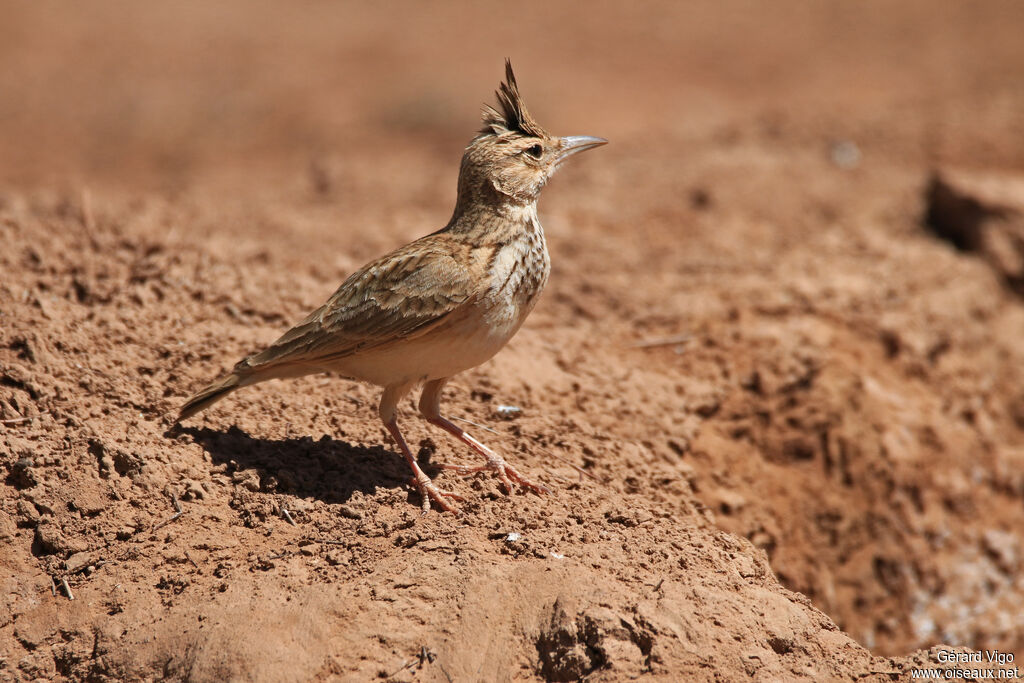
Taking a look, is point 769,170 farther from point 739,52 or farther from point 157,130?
point 157,130

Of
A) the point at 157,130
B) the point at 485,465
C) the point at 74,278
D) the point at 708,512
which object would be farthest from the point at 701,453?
the point at 157,130

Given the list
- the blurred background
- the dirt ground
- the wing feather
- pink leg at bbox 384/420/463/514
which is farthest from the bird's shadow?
the blurred background

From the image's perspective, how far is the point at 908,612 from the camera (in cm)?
621

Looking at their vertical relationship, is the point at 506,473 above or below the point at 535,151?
below

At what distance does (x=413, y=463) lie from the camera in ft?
15.1

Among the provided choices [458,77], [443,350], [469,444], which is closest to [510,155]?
[443,350]

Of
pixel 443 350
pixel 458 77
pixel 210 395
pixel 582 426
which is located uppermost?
pixel 458 77

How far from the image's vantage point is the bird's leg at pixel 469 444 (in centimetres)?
471

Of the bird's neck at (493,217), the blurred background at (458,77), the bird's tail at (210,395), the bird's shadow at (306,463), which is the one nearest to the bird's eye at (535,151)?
the bird's neck at (493,217)

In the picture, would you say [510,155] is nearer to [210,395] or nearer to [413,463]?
[413,463]

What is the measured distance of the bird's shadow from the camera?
14.9 feet

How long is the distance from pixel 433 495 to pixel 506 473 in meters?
0.43

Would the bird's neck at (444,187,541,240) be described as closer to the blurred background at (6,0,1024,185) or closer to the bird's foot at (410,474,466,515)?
the bird's foot at (410,474,466,515)

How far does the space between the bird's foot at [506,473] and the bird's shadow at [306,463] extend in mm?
304
